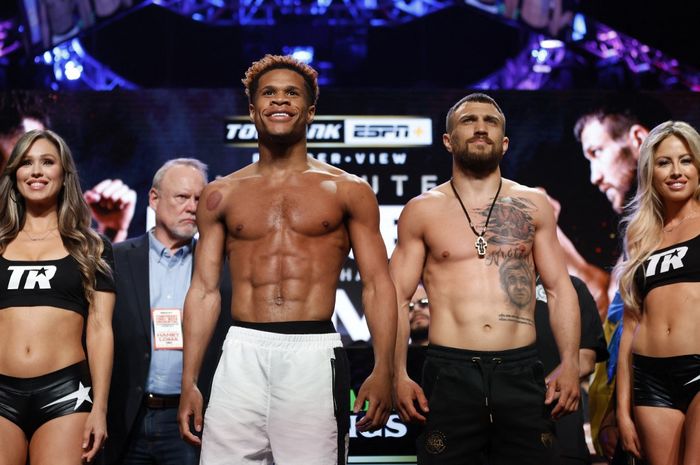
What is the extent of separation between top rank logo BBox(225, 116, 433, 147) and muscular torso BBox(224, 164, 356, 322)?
2586 millimetres

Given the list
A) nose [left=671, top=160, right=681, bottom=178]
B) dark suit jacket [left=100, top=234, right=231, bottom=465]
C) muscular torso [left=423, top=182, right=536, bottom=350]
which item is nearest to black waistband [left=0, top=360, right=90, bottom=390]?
dark suit jacket [left=100, top=234, right=231, bottom=465]

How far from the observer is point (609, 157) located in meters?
5.63

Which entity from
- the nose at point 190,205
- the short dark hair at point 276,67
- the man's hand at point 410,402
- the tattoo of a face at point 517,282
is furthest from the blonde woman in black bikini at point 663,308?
the nose at point 190,205

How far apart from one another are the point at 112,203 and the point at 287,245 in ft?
9.53

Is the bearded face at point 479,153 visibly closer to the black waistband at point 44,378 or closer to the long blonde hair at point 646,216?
the long blonde hair at point 646,216

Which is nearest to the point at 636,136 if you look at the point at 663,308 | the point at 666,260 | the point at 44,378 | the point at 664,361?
the point at 666,260

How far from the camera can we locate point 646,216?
139 inches

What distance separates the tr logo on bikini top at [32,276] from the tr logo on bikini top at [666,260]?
2265 millimetres

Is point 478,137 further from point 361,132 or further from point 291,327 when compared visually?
point 361,132

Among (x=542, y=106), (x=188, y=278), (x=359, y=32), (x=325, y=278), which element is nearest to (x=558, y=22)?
(x=542, y=106)

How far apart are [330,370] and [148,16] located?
4.27 m

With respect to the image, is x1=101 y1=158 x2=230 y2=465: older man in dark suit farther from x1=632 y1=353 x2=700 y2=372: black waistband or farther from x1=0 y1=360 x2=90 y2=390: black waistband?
x1=632 y1=353 x2=700 y2=372: black waistband

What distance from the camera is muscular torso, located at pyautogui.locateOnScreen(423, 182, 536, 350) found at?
3215 mm

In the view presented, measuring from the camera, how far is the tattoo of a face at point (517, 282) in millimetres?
3246
